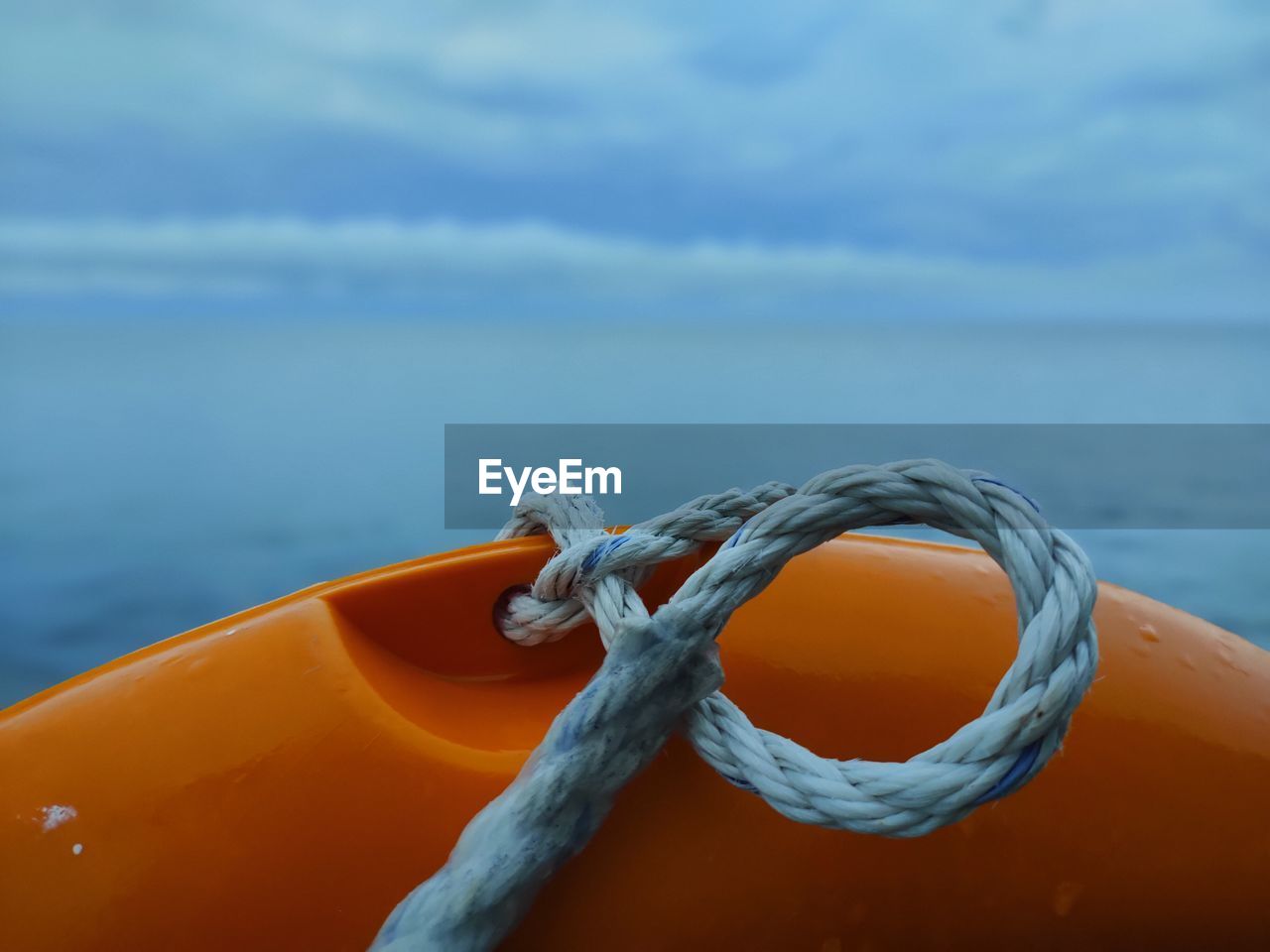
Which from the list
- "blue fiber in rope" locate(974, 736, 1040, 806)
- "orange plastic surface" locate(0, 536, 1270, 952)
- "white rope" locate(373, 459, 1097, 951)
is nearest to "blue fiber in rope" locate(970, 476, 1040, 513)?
"white rope" locate(373, 459, 1097, 951)

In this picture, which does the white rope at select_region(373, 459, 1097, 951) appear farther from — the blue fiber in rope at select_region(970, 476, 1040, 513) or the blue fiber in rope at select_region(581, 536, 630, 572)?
the blue fiber in rope at select_region(581, 536, 630, 572)

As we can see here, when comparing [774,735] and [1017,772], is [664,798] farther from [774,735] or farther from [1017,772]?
[1017,772]

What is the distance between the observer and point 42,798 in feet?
2.37

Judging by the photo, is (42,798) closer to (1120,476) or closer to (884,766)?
(884,766)

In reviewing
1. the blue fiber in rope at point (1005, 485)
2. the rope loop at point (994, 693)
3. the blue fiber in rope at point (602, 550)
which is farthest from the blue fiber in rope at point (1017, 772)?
the blue fiber in rope at point (602, 550)

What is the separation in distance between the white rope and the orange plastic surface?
9cm

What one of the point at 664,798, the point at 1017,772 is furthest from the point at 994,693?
the point at 664,798

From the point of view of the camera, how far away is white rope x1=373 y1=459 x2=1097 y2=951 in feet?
1.82

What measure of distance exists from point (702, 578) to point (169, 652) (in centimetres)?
54

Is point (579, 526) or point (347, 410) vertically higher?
point (579, 526)

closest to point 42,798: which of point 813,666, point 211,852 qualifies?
point 211,852

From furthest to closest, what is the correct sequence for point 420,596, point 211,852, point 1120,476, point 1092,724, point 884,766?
point 1120,476 < point 420,596 < point 1092,724 < point 211,852 < point 884,766

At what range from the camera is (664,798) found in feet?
2.35

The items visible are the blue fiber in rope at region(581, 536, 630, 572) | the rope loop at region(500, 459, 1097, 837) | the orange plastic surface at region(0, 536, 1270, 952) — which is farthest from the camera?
the blue fiber in rope at region(581, 536, 630, 572)
